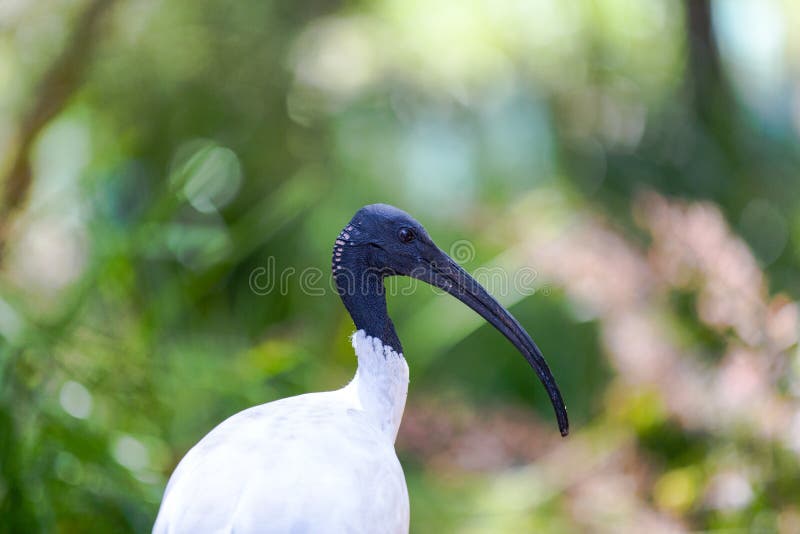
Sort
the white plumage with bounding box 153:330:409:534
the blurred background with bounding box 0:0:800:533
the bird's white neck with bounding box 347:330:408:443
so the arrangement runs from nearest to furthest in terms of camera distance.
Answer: the white plumage with bounding box 153:330:409:534
the bird's white neck with bounding box 347:330:408:443
the blurred background with bounding box 0:0:800:533

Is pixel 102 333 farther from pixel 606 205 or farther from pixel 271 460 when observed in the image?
pixel 606 205

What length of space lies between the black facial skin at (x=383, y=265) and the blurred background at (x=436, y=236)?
2.56 ft

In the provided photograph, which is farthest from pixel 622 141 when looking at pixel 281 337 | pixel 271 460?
pixel 271 460

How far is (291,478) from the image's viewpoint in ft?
5.69

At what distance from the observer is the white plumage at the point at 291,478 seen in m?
1.67

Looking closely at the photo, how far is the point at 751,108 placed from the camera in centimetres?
536

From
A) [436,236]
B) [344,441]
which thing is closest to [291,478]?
[344,441]

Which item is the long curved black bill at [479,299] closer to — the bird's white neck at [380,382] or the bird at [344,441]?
the bird at [344,441]

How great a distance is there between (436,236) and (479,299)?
→ 2.86m

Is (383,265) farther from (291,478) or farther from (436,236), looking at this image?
(436,236)

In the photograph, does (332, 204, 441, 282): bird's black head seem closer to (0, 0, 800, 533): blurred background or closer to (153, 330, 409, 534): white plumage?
(153, 330, 409, 534): white plumage

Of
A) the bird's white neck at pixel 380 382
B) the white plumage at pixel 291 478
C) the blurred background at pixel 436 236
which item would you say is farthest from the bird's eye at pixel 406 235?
the blurred background at pixel 436 236

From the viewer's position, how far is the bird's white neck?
214 centimetres

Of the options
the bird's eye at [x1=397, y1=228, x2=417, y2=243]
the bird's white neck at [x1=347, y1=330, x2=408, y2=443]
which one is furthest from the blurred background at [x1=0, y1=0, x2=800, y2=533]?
the bird's eye at [x1=397, y1=228, x2=417, y2=243]
